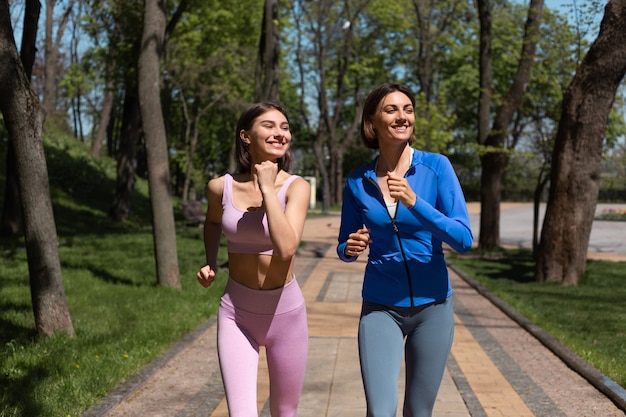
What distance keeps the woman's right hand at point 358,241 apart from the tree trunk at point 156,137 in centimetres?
877

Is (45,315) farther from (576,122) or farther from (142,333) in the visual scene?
(576,122)

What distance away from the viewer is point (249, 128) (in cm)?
362

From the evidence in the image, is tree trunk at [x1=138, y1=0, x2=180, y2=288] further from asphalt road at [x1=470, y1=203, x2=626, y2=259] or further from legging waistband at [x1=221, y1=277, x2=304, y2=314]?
asphalt road at [x1=470, y1=203, x2=626, y2=259]

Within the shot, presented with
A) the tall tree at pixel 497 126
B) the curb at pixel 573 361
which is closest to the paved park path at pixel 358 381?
the curb at pixel 573 361

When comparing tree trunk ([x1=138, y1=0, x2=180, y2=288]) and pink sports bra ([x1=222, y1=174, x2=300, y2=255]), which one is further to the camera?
tree trunk ([x1=138, y1=0, x2=180, y2=288])

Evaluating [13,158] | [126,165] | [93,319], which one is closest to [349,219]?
[93,319]

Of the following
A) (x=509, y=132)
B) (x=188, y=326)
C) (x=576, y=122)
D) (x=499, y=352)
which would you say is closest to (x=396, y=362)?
(x=499, y=352)

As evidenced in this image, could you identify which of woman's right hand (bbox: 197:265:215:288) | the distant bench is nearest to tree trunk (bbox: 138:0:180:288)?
woman's right hand (bbox: 197:265:215:288)

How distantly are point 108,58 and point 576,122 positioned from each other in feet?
64.3

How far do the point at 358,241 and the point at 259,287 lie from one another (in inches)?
18.2

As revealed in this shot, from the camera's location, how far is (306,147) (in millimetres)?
68812

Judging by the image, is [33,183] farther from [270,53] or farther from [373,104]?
[270,53]

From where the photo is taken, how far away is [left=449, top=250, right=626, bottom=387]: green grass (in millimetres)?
8500

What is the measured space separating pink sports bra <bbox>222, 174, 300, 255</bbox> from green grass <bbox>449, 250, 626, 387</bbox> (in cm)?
449
